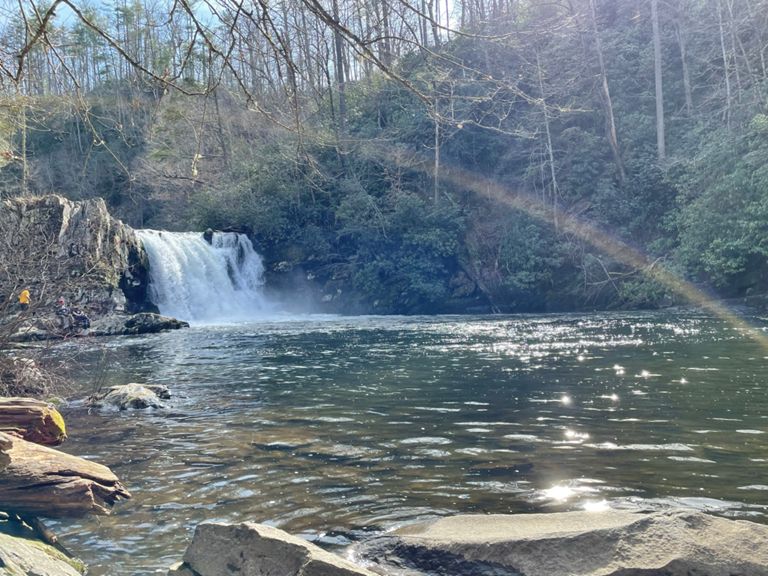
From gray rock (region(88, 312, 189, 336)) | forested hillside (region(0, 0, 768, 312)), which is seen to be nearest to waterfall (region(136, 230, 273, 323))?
forested hillside (region(0, 0, 768, 312))

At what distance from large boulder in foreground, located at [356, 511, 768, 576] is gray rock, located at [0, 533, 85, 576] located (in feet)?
5.68

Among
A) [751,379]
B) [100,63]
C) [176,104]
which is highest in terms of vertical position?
[100,63]

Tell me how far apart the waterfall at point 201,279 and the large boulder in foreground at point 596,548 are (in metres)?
23.5

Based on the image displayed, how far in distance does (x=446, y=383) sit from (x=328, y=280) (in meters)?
21.8

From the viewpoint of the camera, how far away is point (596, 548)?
338 cm

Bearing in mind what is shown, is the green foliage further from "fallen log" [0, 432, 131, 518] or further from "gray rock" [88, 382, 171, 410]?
"fallen log" [0, 432, 131, 518]

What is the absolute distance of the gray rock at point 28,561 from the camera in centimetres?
314

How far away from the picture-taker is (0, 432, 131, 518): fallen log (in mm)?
4477

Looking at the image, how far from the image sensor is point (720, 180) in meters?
22.6

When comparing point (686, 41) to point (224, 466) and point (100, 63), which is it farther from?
point (100, 63)

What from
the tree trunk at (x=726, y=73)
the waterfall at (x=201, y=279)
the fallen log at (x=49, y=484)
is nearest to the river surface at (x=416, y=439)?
the fallen log at (x=49, y=484)

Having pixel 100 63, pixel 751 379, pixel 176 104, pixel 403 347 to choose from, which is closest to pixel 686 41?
pixel 403 347

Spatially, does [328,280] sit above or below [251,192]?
below

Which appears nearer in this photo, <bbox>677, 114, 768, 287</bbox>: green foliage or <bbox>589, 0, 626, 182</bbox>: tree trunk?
<bbox>677, 114, 768, 287</bbox>: green foliage
